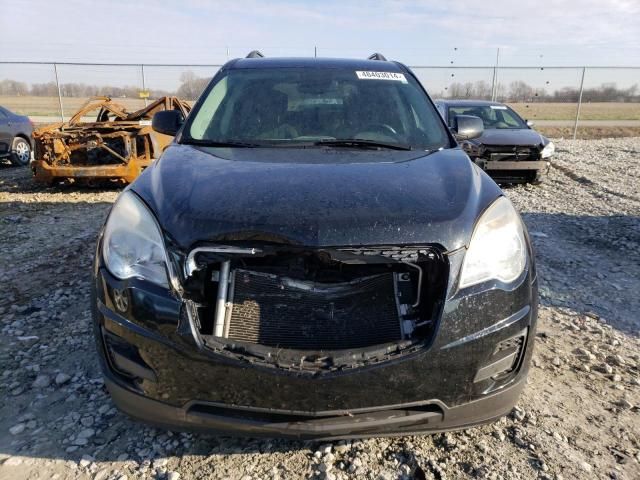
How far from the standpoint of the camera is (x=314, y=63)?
349 cm

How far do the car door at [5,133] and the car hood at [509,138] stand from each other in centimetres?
966

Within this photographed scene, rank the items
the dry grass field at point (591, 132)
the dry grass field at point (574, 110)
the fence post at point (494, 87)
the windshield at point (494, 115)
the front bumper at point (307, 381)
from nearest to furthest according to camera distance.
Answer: the front bumper at point (307, 381), the windshield at point (494, 115), the dry grass field at point (591, 132), the fence post at point (494, 87), the dry grass field at point (574, 110)

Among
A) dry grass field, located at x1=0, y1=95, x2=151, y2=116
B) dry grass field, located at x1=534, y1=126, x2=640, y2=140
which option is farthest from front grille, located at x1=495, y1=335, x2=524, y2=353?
dry grass field, located at x1=0, y1=95, x2=151, y2=116

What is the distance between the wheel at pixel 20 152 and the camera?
35.2ft

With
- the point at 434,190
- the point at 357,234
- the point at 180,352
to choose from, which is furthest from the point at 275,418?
the point at 434,190

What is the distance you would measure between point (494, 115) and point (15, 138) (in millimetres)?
10350

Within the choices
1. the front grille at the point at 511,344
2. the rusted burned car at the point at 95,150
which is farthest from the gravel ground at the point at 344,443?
the rusted burned car at the point at 95,150

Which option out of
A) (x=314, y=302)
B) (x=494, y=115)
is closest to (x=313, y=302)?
(x=314, y=302)

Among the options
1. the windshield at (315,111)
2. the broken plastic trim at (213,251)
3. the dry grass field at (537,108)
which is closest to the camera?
the broken plastic trim at (213,251)

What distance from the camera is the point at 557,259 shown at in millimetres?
4785

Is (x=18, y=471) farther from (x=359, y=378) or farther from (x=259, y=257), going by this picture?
(x=359, y=378)

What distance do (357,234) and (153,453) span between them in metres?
1.38

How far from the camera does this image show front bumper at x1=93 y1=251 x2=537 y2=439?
1.71 meters

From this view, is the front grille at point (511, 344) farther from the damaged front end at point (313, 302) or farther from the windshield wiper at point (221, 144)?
the windshield wiper at point (221, 144)
